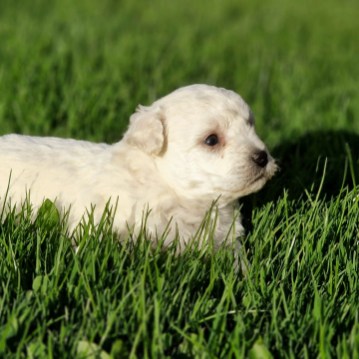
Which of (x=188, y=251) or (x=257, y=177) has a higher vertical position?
(x=257, y=177)

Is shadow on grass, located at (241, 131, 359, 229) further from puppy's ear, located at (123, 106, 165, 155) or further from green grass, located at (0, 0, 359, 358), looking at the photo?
puppy's ear, located at (123, 106, 165, 155)

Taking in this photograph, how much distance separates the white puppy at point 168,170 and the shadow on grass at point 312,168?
0.59m

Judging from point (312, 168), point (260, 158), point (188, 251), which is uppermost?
point (260, 158)

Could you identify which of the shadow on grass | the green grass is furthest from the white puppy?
the shadow on grass

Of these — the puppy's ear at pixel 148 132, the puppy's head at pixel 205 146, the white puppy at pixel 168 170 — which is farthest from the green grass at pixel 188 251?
the puppy's ear at pixel 148 132

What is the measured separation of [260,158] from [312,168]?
6.17ft

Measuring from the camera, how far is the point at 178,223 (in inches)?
166

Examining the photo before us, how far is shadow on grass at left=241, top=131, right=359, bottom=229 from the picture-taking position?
5.12 meters

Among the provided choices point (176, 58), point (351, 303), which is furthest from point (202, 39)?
point (351, 303)

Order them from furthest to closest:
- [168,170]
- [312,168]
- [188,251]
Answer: [312,168] < [168,170] < [188,251]

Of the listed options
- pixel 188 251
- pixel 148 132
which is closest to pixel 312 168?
pixel 148 132

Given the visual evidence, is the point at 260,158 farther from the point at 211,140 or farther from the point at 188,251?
the point at 188,251

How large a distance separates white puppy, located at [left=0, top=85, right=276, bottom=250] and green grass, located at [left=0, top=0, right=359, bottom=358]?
0.61ft

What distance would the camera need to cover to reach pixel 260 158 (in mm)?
4109
